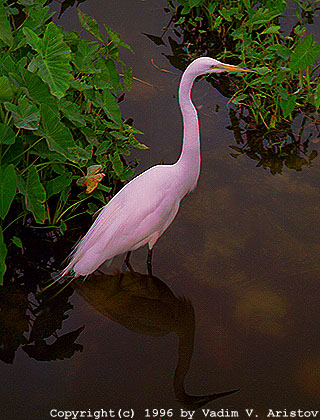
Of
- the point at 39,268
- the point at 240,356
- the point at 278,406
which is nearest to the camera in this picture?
the point at 278,406

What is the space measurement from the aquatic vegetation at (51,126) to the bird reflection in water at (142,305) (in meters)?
0.36

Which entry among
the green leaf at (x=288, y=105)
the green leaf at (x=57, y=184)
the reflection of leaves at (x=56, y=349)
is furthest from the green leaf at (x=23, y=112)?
the green leaf at (x=288, y=105)

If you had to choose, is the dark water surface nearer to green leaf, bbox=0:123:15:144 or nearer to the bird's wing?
the bird's wing

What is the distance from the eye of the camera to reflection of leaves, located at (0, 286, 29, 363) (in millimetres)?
2389

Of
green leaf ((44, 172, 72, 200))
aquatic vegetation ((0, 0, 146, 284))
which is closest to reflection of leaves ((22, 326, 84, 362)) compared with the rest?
aquatic vegetation ((0, 0, 146, 284))

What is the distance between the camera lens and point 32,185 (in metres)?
2.35

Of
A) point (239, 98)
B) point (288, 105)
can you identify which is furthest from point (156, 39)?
point (288, 105)

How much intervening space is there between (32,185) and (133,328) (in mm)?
776

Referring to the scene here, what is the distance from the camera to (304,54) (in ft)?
9.84

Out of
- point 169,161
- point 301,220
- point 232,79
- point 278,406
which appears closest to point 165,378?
point 278,406

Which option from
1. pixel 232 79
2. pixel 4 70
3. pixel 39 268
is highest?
pixel 4 70

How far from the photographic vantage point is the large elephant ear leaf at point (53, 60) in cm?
219

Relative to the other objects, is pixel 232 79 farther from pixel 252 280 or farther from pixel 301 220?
pixel 252 280

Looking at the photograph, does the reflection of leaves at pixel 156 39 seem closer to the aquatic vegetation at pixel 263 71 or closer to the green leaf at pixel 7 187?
the aquatic vegetation at pixel 263 71
